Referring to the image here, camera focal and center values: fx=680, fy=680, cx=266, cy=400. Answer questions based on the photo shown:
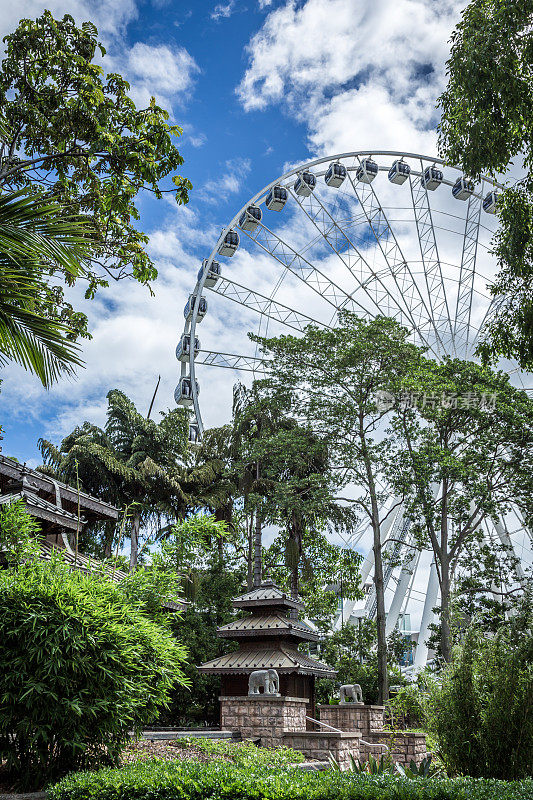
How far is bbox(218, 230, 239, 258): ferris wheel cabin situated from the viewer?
1226 inches

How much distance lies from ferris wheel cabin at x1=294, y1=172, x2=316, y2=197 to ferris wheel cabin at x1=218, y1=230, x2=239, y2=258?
3763mm

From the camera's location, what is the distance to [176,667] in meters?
9.16

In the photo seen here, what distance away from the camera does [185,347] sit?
3030cm

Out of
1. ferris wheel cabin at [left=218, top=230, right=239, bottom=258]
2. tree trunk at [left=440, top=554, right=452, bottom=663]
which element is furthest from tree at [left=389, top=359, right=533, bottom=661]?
ferris wheel cabin at [left=218, top=230, right=239, bottom=258]

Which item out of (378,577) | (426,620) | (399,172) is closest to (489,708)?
(378,577)

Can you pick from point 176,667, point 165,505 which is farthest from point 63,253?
point 165,505

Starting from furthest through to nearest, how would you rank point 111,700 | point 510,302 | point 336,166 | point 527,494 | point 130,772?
point 336,166, point 527,494, point 510,302, point 111,700, point 130,772

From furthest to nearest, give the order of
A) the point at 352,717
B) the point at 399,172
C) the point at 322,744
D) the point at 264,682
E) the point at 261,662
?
the point at 399,172, the point at 352,717, the point at 261,662, the point at 264,682, the point at 322,744

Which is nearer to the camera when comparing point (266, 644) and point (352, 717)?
point (266, 644)

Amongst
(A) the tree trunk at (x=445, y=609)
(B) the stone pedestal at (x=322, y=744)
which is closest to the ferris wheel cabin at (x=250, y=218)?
(A) the tree trunk at (x=445, y=609)

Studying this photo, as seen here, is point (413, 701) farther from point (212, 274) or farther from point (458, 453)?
point (212, 274)

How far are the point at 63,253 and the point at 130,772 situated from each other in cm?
535

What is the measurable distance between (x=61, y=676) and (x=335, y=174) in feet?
94.0

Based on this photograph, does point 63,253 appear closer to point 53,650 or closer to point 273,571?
point 53,650
